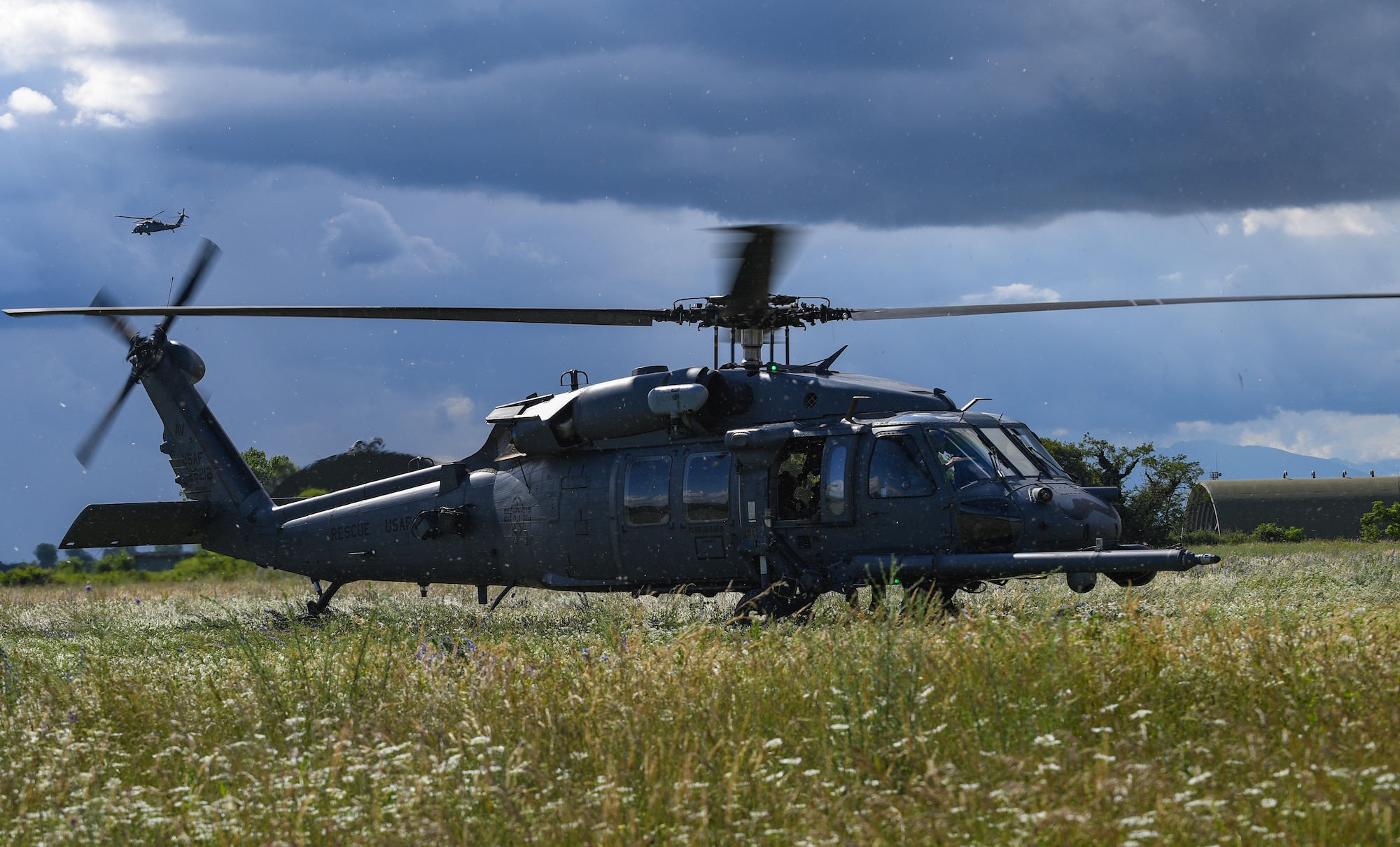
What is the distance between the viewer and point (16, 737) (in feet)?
21.1

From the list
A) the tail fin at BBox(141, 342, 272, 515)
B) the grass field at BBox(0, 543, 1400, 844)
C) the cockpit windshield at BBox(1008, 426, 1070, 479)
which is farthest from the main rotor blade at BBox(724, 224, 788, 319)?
the tail fin at BBox(141, 342, 272, 515)

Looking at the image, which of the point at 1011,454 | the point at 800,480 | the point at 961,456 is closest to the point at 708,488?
the point at 800,480

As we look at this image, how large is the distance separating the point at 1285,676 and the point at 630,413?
8591 mm

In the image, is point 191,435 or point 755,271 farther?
point 191,435

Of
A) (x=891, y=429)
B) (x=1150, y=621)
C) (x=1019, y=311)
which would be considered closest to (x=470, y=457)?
(x=891, y=429)

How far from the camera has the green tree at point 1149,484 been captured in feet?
137

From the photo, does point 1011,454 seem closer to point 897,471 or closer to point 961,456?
point 961,456

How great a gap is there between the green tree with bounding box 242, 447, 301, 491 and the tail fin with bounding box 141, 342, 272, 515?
146ft

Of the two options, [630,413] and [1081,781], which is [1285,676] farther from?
[630,413]

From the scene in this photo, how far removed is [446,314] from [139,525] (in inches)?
318

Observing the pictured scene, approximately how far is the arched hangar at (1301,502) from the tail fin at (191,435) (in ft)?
191

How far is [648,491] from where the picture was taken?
1318 centimetres

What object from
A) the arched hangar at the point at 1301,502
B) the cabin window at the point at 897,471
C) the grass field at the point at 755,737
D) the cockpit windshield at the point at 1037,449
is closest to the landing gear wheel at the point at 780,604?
the cabin window at the point at 897,471

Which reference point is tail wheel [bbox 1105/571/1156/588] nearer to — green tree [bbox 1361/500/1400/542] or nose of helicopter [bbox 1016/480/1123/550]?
nose of helicopter [bbox 1016/480/1123/550]
